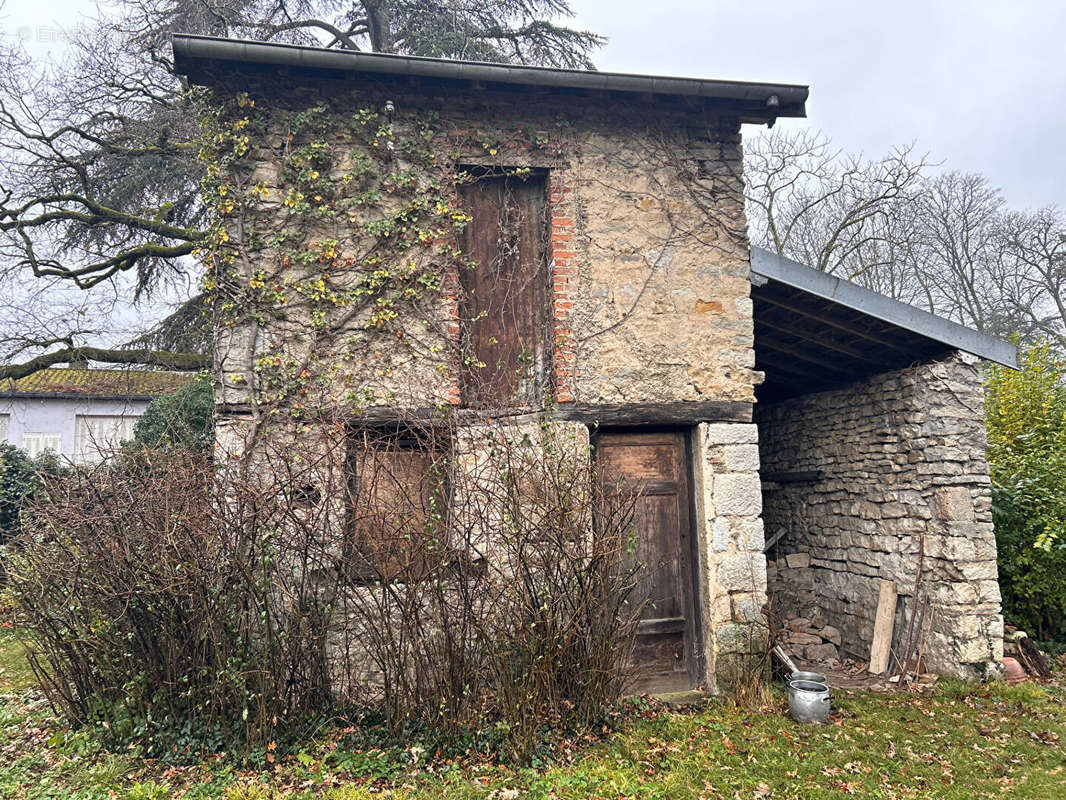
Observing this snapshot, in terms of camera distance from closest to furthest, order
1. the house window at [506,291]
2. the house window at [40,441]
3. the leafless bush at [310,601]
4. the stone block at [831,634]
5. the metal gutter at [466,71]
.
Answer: the leafless bush at [310,601] < the metal gutter at [466,71] < the house window at [506,291] < the stone block at [831,634] < the house window at [40,441]

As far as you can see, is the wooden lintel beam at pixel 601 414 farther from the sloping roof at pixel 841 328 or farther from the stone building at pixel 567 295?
the sloping roof at pixel 841 328

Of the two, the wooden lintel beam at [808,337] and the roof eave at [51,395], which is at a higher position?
the roof eave at [51,395]

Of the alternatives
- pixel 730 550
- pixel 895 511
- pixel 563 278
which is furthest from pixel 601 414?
pixel 895 511

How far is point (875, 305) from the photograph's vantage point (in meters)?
5.39

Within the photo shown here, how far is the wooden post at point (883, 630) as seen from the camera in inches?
231

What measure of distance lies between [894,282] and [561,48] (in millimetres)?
10769

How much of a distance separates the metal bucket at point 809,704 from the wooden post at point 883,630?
158cm

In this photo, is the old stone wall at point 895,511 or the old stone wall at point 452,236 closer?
the old stone wall at point 452,236

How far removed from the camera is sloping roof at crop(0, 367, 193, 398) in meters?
11.1

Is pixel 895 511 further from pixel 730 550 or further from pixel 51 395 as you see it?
pixel 51 395

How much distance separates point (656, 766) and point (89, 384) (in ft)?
44.5

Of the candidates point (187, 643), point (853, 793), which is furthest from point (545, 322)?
point (853, 793)

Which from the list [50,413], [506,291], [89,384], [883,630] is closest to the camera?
[506,291]

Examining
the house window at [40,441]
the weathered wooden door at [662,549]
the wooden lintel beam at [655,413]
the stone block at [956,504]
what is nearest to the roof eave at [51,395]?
the house window at [40,441]
